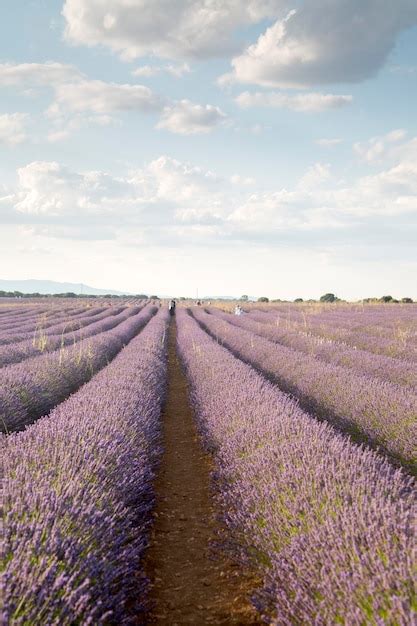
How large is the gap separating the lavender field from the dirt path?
1cm

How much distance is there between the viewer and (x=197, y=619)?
253 centimetres

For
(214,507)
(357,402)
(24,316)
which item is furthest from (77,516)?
(24,316)

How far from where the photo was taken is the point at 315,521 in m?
2.29

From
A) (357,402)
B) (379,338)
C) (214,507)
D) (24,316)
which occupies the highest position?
(379,338)

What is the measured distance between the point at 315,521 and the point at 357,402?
3.46 metres

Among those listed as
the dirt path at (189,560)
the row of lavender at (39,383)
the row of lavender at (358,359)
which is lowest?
the dirt path at (189,560)

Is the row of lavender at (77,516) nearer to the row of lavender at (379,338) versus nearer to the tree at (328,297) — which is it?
the row of lavender at (379,338)

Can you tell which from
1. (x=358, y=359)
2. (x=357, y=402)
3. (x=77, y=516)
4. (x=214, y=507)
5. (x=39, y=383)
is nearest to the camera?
(x=77, y=516)

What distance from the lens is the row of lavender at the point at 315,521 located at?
1730mm

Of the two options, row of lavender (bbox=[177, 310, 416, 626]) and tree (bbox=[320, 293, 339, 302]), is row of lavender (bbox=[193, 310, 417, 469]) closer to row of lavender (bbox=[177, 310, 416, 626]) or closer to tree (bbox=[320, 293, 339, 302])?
row of lavender (bbox=[177, 310, 416, 626])

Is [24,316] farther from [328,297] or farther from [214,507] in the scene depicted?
[328,297]

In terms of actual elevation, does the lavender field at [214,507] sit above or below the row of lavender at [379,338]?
below

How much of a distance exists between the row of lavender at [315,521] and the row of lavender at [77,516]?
0.62 metres

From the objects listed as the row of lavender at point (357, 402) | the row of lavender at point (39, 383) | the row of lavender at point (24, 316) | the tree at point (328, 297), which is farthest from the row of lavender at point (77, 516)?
the tree at point (328, 297)
